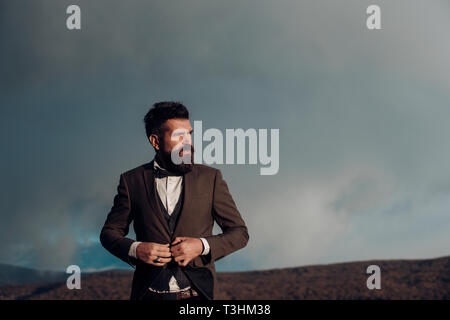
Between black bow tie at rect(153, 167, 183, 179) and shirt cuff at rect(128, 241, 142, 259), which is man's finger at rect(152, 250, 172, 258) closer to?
shirt cuff at rect(128, 241, 142, 259)

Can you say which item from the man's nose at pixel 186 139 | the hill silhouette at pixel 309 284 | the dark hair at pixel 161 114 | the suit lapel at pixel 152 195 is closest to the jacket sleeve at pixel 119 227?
the suit lapel at pixel 152 195

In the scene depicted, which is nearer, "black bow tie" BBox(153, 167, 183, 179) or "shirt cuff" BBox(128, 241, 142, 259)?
"shirt cuff" BBox(128, 241, 142, 259)

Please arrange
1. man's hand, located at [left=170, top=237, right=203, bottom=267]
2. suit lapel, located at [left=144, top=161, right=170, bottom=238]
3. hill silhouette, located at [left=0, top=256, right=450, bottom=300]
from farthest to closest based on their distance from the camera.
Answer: hill silhouette, located at [left=0, top=256, right=450, bottom=300] < suit lapel, located at [left=144, top=161, right=170, bottom=238] < man's hand, located at [left=170, top=237, right=203, bottom=267]

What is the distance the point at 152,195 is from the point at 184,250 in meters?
0.51

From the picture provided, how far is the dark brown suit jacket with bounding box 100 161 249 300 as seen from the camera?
3059 millimetres

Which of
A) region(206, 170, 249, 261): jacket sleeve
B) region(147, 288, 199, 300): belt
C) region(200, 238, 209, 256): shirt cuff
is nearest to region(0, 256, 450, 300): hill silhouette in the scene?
region(206, 170, 249, 261): jacket sleeve

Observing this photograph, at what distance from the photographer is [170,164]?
3.28 metres

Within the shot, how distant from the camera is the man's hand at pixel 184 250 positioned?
9.41ft

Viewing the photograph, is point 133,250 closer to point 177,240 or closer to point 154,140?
point 177,240

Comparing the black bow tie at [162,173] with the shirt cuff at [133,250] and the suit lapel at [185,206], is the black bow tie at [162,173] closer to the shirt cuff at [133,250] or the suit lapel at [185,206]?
the suit lapel at [185,206]

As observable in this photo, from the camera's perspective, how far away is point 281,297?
12.7 m
